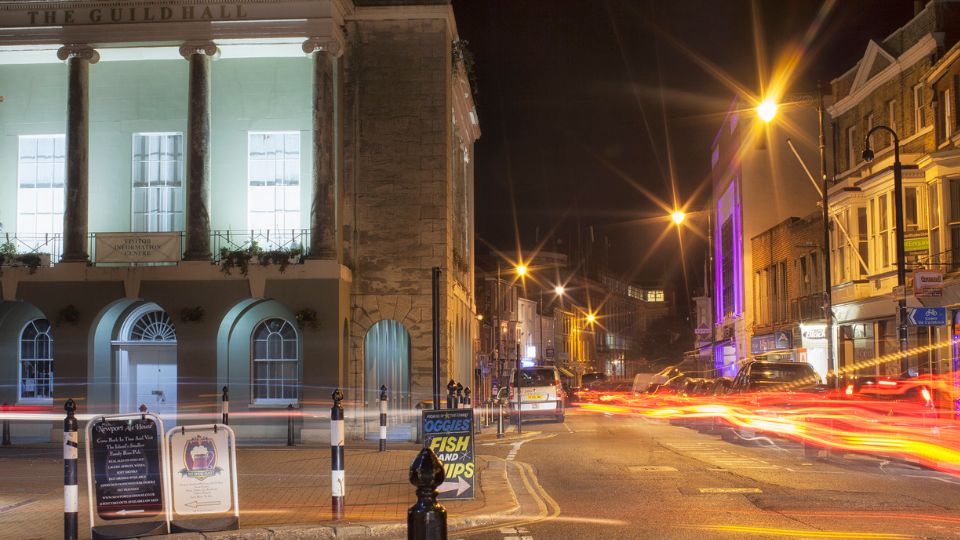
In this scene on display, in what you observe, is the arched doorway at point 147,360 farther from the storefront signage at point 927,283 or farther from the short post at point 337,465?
the storefront signage at point 927,283

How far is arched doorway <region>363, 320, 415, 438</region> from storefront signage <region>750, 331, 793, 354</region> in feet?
76.4

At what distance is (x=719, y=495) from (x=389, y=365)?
55.6ft

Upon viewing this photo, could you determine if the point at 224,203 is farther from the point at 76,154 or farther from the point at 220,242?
the point at 76,154

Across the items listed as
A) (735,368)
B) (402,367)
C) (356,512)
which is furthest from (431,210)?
(735,368)

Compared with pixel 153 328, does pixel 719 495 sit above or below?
below

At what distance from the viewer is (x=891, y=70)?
3678 centimetres

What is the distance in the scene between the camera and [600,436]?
87.4 ft

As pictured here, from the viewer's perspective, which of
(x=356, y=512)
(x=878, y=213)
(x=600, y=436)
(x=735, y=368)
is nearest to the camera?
(x=356, y=512)

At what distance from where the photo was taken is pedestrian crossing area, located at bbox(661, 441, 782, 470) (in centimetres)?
1777

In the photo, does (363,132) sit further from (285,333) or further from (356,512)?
(356,512)

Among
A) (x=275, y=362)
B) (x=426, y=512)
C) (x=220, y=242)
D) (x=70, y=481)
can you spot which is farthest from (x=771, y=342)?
(x=426, y=512)

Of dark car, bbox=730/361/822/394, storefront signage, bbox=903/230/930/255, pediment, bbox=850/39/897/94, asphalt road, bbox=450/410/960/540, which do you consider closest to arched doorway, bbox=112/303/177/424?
asphalt road, bbox=450/410/960/540

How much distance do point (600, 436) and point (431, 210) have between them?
7503 millimetres

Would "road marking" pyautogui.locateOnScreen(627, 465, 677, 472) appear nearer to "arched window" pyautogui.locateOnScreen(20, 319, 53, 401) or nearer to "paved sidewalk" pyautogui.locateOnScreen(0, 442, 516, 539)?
"paved sidewalk" pyautogui.locateOnScreen(0, 442, 516, 539)
